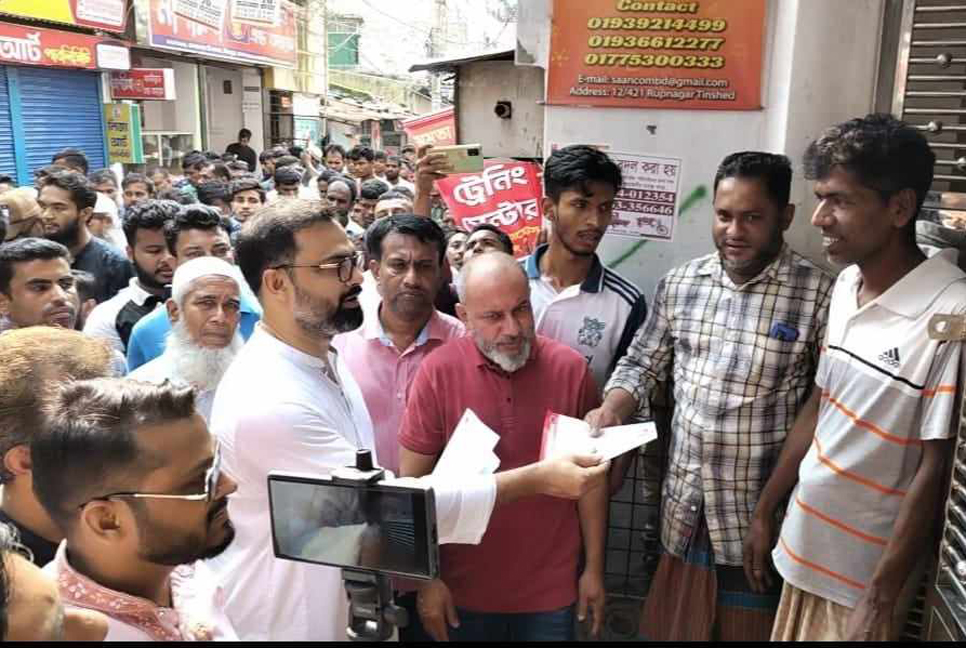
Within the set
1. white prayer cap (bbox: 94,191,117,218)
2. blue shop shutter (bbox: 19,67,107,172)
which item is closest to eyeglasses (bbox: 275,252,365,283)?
white prayer cap (bbox: 94,191,117,218)

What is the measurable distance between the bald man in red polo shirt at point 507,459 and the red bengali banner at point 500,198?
5.52 ft

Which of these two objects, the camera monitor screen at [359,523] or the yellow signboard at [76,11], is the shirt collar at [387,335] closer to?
the camera monitor screen at [359,523]

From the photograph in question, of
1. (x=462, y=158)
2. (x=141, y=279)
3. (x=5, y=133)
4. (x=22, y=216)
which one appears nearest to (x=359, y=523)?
(x=462, y=158)

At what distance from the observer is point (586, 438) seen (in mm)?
A: 2072

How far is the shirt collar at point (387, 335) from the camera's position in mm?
2771

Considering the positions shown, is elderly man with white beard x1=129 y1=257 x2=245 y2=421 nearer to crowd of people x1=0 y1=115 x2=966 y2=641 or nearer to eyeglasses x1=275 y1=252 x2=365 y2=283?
crowd of people x1=0 y1=115 x2=966 y2=641

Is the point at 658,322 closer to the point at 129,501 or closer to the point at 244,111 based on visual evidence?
the point at 129,501

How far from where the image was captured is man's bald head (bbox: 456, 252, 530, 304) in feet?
7.64

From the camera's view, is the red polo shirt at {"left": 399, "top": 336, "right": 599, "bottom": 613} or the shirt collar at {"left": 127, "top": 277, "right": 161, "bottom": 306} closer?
the red polo shirt at {"left": 399, "top": 336, "right": 599, "bottom": 613}

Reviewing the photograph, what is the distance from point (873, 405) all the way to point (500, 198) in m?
2.49

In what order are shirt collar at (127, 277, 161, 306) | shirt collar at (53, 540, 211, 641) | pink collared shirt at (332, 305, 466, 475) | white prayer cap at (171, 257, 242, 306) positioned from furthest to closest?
shirt collar at (127, 277, 161, 306)
white prayer cap at (171, 257, 242, 306)
pink collared shirt at (332, 305, 466, 475)
shirt collar at (53, 540, 211, 641)

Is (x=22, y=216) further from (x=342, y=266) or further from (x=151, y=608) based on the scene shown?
(x=151, y=608)

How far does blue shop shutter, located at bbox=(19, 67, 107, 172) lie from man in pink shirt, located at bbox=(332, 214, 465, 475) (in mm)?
11126

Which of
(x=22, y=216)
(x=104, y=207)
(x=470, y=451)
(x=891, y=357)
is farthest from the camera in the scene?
(x=104, y=207)
